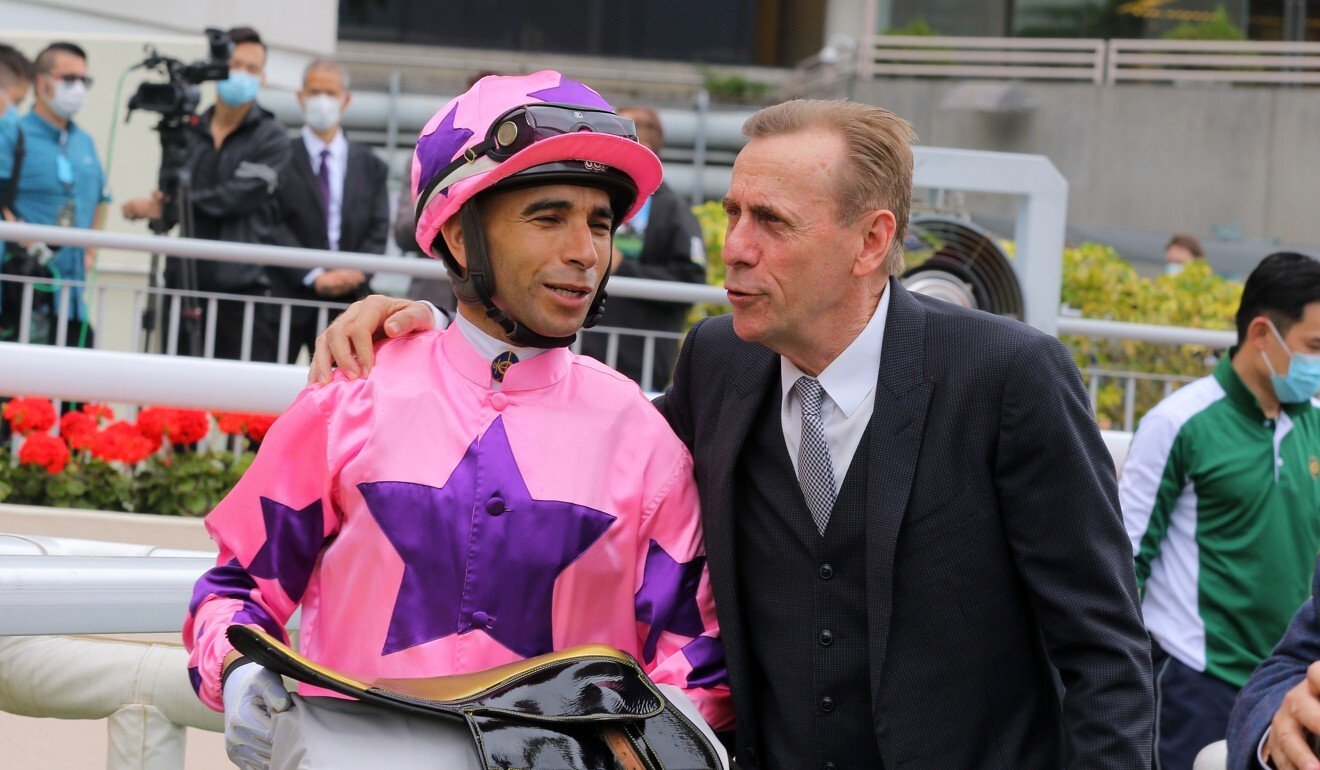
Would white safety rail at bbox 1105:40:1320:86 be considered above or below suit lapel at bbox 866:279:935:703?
above

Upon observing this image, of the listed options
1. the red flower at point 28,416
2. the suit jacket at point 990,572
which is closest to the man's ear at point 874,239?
the suit jacket at point 990,572

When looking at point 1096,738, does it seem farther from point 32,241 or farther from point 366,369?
point 32,241

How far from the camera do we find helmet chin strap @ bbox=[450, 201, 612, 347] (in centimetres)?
206

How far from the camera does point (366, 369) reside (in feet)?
6.77

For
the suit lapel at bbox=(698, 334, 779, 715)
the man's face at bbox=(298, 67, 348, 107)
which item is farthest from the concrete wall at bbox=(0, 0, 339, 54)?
the suit lapel at bbox=(698, 334, 779, 715)

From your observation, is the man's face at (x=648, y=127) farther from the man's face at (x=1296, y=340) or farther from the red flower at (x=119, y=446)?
the man's face at (x=1296, y=340)

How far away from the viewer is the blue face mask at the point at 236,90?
6324 millimetres

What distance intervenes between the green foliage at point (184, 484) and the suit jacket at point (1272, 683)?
4.01 metres

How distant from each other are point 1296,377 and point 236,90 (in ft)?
14.5

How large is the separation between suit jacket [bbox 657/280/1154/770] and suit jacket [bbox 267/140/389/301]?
4552 millimetres

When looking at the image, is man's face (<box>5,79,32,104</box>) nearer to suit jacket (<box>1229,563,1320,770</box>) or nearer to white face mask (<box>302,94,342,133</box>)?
white face mask (<box>302,94,342,133</box>)

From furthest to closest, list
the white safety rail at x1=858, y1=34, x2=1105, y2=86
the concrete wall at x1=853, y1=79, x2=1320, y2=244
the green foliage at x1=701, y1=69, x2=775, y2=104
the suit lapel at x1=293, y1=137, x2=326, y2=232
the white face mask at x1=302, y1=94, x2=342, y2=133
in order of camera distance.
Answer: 1. the green foliage at x1=701, y1=69, x2=775, y2=104
2. the white safety rail at x1=858, y1=34, x2=1105, y2=86
3. the concrete wall at x1=853, y1=79, x2=1320, y2=244
4. the white face mask at x1=302, y1=94, x2=342, y2=133
5. the suit lapel at x1=293, y1=137, x2=326, y2=232

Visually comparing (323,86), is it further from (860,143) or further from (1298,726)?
(1298,726)

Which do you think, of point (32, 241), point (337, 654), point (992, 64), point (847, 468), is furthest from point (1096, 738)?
point (992, 64)
